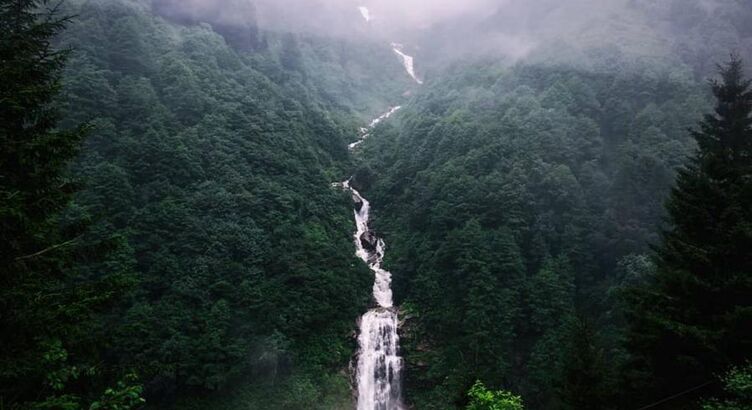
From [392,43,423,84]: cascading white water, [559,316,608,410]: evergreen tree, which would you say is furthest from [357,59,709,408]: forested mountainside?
[392,43,423,84]: cascading white water

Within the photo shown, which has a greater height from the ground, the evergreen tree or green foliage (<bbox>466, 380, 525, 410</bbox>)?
the evergreen tree

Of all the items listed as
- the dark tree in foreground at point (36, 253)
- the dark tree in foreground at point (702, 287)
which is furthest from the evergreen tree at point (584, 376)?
the dark tree in foreground at point (36, 253)

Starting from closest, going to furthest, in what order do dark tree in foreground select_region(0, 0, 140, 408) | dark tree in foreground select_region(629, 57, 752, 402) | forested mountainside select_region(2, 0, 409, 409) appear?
dark tree in foreground select_region(0, 0, 140, 408)
dark tree in foreground select_region(629, 57, 752, 402)
forested mountainside select_region(2, 0, 409, 409)

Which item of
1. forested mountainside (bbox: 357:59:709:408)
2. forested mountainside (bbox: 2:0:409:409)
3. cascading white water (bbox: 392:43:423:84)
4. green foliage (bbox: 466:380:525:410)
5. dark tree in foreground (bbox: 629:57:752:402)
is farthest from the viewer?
cascading white water (bbox: 392:43:423:84)

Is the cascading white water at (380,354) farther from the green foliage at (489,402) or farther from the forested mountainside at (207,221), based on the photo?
the green foliage at (489,402)

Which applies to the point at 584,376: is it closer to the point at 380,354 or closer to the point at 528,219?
the point at 380,354

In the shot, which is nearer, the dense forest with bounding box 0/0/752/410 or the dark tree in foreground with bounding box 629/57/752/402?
the dense forest with bounding box 0/0/752/410

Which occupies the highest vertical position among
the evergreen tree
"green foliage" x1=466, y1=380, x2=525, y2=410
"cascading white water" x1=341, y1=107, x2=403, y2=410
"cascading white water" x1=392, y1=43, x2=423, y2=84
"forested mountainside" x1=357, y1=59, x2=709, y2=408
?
"cascading white water" x1=392, y1=43, x2=423, y2=84

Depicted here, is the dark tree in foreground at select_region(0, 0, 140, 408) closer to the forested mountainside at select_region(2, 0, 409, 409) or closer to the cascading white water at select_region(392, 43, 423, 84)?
the forested mountainside at select_region(2, 0, 409, 409)

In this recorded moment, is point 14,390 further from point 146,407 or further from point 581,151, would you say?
point 581,151
